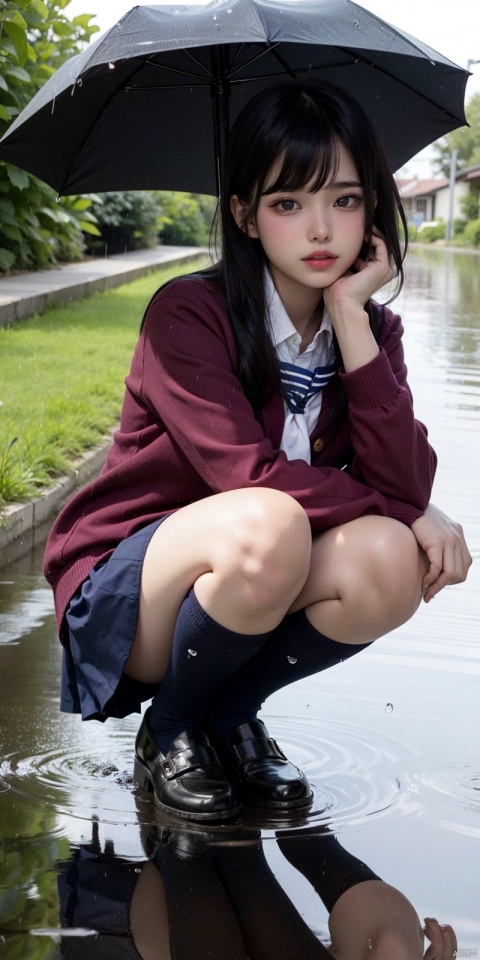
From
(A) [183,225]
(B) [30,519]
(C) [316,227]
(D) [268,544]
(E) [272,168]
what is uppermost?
(E) [272,168]

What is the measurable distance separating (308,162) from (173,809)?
1.33 meters

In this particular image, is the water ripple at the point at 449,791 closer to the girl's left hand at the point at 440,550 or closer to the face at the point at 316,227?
the girl's left hand at the point at 440,550

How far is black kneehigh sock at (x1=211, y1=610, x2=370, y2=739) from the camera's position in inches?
108

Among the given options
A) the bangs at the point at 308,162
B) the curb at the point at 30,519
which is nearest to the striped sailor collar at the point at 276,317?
the bangs at the point at 308,162

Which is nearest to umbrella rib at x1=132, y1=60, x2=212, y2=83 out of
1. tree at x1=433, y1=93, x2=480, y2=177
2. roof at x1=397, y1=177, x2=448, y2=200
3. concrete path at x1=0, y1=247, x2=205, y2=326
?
concrete path at x1=0, y1=247, x2=205, y2=326

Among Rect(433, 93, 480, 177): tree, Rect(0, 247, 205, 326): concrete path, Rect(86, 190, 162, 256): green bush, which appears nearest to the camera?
Rect(0, 247, 205, 326): concrete path

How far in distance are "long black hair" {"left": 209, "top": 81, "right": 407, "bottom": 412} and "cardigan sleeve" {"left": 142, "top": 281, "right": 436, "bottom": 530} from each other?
57 mm

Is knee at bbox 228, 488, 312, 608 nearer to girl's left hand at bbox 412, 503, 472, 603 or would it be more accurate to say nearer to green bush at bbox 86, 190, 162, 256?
girl's left hand at bbox 412, 503, 472, 603

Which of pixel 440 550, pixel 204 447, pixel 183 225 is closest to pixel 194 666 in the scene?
pixel 204 447

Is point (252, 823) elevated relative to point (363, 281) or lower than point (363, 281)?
lower

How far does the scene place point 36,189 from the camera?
1155 centimetres

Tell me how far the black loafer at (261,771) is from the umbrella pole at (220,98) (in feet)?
4.33

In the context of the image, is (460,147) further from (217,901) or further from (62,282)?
(217,901)

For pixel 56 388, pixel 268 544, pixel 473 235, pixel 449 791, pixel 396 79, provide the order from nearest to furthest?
pixel 268 544, pixel 449 791, pixel 396 79, pixel 56 388, pixel 473 235
